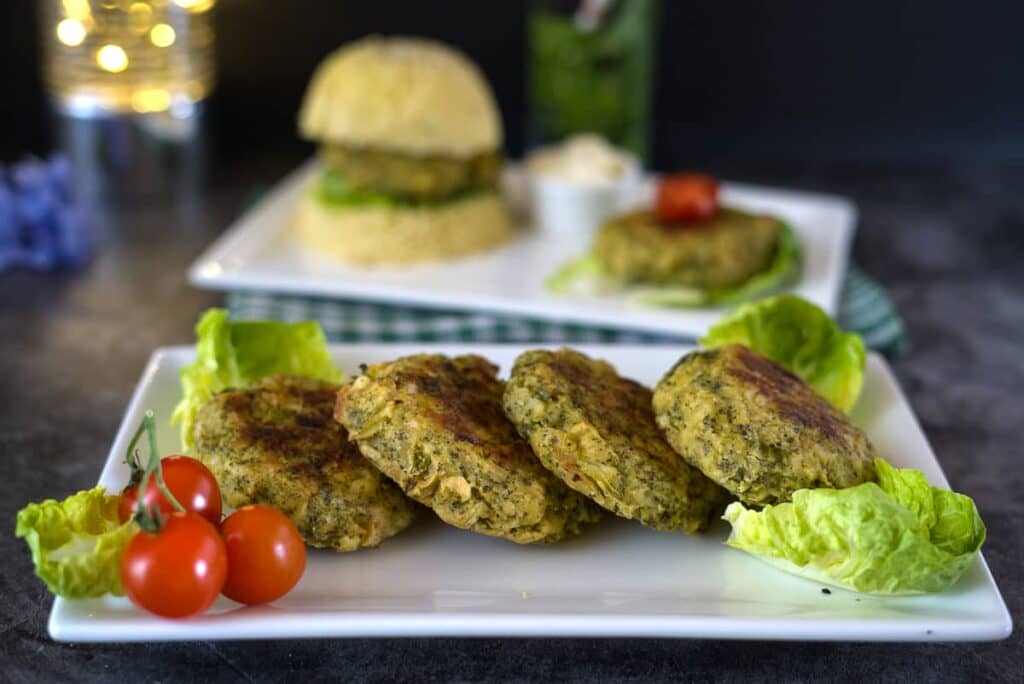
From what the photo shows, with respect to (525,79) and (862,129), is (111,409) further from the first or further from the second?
(862,129)

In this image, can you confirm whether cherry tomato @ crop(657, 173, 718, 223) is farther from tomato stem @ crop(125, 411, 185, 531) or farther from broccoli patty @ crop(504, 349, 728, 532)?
tomato stem @ crop(125, 411, 185, 531)

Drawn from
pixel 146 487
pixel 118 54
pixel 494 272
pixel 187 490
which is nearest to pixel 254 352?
pixel 187 490

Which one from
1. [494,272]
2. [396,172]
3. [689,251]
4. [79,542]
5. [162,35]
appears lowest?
[494,272]

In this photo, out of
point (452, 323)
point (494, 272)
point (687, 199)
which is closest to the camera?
point (452, 323)

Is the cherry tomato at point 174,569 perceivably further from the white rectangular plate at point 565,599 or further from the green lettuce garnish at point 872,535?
Result: the green lettuce garnish at point 872,535

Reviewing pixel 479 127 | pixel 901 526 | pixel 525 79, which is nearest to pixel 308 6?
pixel 525 79

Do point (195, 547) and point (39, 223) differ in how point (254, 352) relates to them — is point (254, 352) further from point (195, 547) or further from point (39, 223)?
point (39, 223)

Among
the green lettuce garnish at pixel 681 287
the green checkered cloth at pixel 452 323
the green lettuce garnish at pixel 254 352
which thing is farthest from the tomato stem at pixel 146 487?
the green lettuce garnish at pixel 681 287
